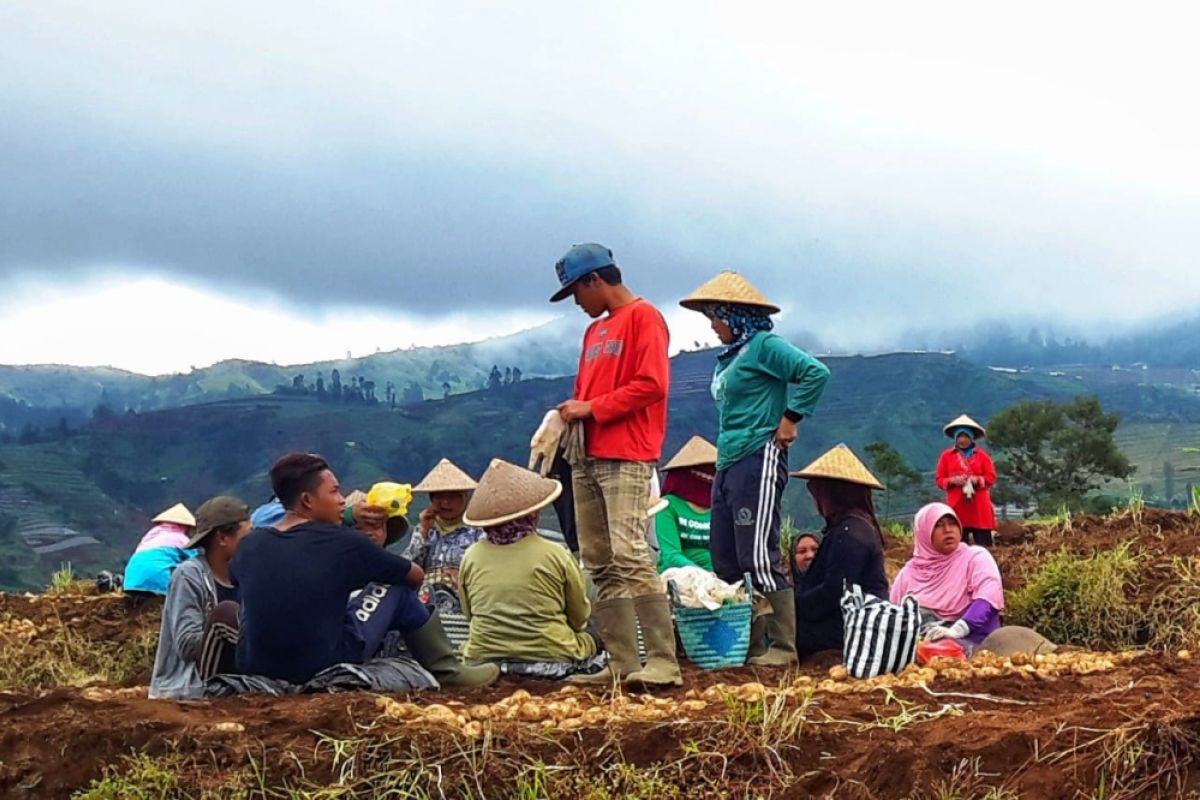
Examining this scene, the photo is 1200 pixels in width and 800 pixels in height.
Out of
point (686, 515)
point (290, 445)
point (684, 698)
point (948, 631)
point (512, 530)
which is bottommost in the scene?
point (290, 445)

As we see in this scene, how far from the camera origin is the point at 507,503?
18.0ft

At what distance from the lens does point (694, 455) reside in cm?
740

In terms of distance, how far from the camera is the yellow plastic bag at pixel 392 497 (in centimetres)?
627

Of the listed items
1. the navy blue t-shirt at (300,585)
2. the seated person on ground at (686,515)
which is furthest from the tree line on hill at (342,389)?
the navy blue t-shirt at (300,585)

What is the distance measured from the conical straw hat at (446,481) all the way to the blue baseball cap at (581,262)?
2477mm

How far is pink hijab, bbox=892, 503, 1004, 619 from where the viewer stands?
632 centimetres

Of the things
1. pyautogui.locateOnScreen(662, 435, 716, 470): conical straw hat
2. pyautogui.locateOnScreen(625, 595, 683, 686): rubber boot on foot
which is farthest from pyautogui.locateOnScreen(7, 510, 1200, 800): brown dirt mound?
pyautogui.locateOnScreen(662, 435, 716, 470): conical straw hat

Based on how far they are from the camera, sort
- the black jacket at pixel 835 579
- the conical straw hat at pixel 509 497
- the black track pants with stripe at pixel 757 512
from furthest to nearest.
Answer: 1. the black jacket at pixel 835 579
2. the black track pants with stripe at pixel 757 512
3. the conical straw hat at pixel 509 497

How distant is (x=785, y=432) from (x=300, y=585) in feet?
7.30

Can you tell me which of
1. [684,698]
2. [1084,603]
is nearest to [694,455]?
[1084,603]

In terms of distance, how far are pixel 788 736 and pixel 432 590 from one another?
3323 mm

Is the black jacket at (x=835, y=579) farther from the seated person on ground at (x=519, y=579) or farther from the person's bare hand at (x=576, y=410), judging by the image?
the person's bare hand at (x=576, y=410)

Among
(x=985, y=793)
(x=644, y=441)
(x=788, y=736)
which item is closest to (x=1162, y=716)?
(x=985, y=793)

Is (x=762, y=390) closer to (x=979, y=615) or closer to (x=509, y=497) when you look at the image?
(x=509, y=497)
